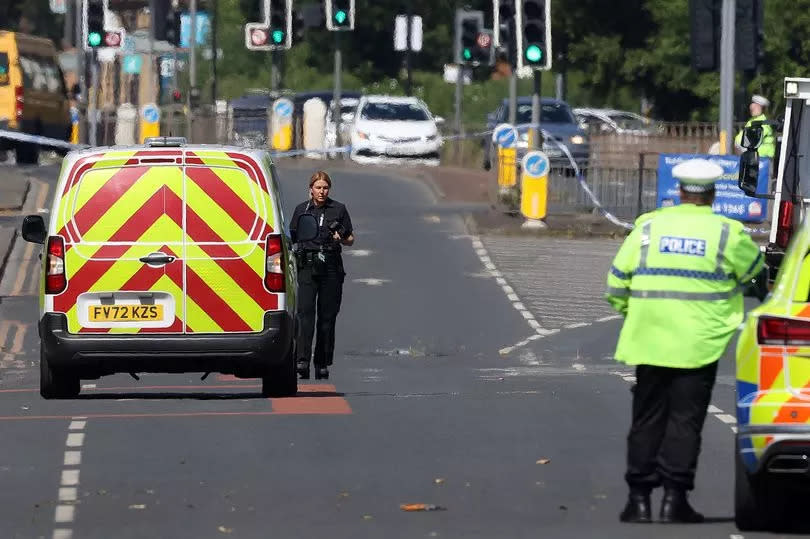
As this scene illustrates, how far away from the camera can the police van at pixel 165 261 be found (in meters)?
16.0

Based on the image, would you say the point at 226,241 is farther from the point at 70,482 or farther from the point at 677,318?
the point at 677,318

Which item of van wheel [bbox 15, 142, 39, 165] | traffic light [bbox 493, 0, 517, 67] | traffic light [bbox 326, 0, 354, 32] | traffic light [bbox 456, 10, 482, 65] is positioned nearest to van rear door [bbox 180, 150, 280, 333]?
traffic light [bbox 493, 0, 517, 67]

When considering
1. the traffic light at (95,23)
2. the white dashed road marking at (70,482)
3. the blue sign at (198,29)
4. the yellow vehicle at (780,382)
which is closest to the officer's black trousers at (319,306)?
the white dashed road marking at (70,482)

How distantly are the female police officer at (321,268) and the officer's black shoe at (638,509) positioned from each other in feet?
28.9

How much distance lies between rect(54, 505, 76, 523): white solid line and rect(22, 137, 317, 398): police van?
180 inches

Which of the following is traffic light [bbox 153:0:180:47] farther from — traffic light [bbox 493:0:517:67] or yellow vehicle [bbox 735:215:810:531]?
yellow vehicle [bbox 735:215:810:531]

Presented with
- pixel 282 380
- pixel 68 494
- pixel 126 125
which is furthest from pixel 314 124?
pixel 68 494

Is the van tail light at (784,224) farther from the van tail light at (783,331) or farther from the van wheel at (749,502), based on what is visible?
the van tail light at (783,331)

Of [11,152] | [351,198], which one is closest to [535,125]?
[351,198]

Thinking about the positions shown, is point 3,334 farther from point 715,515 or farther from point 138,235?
point 715,515

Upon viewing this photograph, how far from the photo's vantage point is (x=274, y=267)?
16156mm

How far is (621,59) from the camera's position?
62.2 metres

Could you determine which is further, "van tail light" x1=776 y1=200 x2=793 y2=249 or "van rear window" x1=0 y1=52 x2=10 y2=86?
"van rear window" x1=0 y1=52 x2=10 y2=86

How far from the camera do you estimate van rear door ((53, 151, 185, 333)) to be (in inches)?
627
